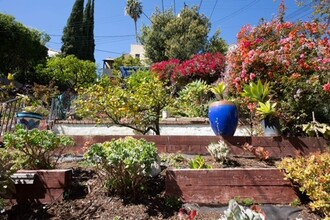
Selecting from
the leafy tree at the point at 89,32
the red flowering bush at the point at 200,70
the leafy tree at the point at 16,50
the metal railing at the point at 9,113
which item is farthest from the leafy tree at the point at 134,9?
the metal railing at the point at 9,113

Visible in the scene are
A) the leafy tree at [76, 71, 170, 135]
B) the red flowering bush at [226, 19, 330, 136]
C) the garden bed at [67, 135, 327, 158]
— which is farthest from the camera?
the leafy tree at [76, 71, 170, 135]

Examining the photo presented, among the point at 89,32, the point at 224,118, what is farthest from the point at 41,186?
the point at 89,32

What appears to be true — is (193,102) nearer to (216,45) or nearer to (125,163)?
(125,163)

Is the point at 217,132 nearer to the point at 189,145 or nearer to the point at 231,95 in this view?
the point at 189,145

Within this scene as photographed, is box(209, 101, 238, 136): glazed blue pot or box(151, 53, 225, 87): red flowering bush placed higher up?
box(151, 53, 225, 87): red flowering bush

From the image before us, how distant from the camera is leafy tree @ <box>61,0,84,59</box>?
29.5 meters

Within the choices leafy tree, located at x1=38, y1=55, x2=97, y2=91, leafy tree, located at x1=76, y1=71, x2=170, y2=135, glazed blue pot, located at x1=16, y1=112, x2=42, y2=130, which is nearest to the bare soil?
leafy tree, located at x1=76, y1=71, x2=170, y2=135

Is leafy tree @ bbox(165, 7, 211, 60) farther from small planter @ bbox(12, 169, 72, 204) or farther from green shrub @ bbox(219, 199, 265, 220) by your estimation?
green shrub @ bbox(219, 199, 265, 220)

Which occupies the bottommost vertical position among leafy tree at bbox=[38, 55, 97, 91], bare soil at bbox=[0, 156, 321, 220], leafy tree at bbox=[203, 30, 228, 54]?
bare soil at bbox=[0, 156, 321, 220]

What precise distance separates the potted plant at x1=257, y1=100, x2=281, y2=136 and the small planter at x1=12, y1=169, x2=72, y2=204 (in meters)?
3.19

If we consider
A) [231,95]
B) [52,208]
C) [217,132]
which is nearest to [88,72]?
[231,95]

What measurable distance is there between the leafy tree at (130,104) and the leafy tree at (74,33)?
24.8 m

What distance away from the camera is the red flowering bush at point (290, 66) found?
5723 millimetres

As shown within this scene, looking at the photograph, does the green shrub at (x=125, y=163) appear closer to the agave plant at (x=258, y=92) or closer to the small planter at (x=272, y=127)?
the small planter at (x=272, y=127)
